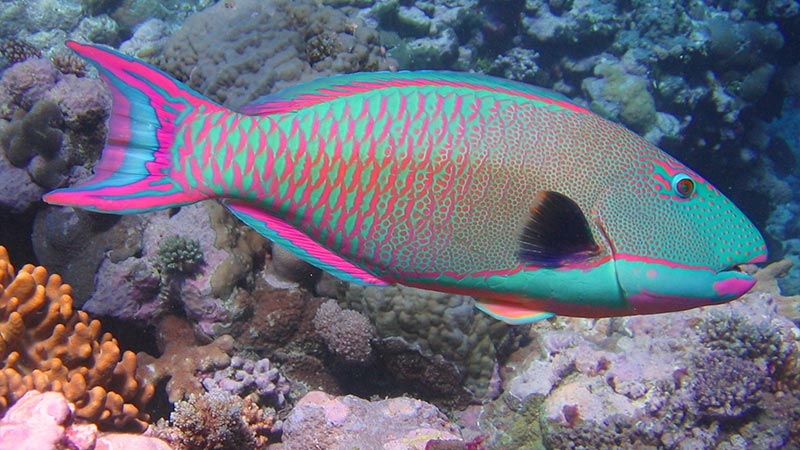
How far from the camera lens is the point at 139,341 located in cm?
516

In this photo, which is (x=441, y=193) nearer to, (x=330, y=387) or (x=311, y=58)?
(x=330, y=387)

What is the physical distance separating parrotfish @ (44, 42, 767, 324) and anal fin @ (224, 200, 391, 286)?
53mm

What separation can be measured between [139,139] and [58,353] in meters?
2.65

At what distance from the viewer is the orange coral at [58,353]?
3447 mm

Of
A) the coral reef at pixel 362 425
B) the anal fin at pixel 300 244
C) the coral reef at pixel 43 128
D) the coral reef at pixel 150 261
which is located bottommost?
the coral reef at pixel 362 425

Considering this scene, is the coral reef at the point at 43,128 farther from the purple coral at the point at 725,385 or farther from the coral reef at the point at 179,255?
the purple coral at the point at 725,385

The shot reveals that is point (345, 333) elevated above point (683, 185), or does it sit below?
below

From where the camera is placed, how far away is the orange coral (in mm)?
3447

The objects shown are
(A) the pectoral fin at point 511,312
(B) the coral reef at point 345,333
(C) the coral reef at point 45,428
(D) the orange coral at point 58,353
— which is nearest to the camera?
(A) the pectoral fin at point 511,312

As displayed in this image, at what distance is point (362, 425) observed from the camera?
4066 mm

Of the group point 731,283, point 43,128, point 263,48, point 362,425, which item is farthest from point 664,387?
point 43,128

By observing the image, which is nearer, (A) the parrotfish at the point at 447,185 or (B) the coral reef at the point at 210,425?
(A) the parrotfish at the point at 447,185

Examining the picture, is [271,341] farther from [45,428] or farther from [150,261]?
[45,428]

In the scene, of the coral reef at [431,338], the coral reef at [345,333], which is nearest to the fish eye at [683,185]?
the coral reef at [431,338]
